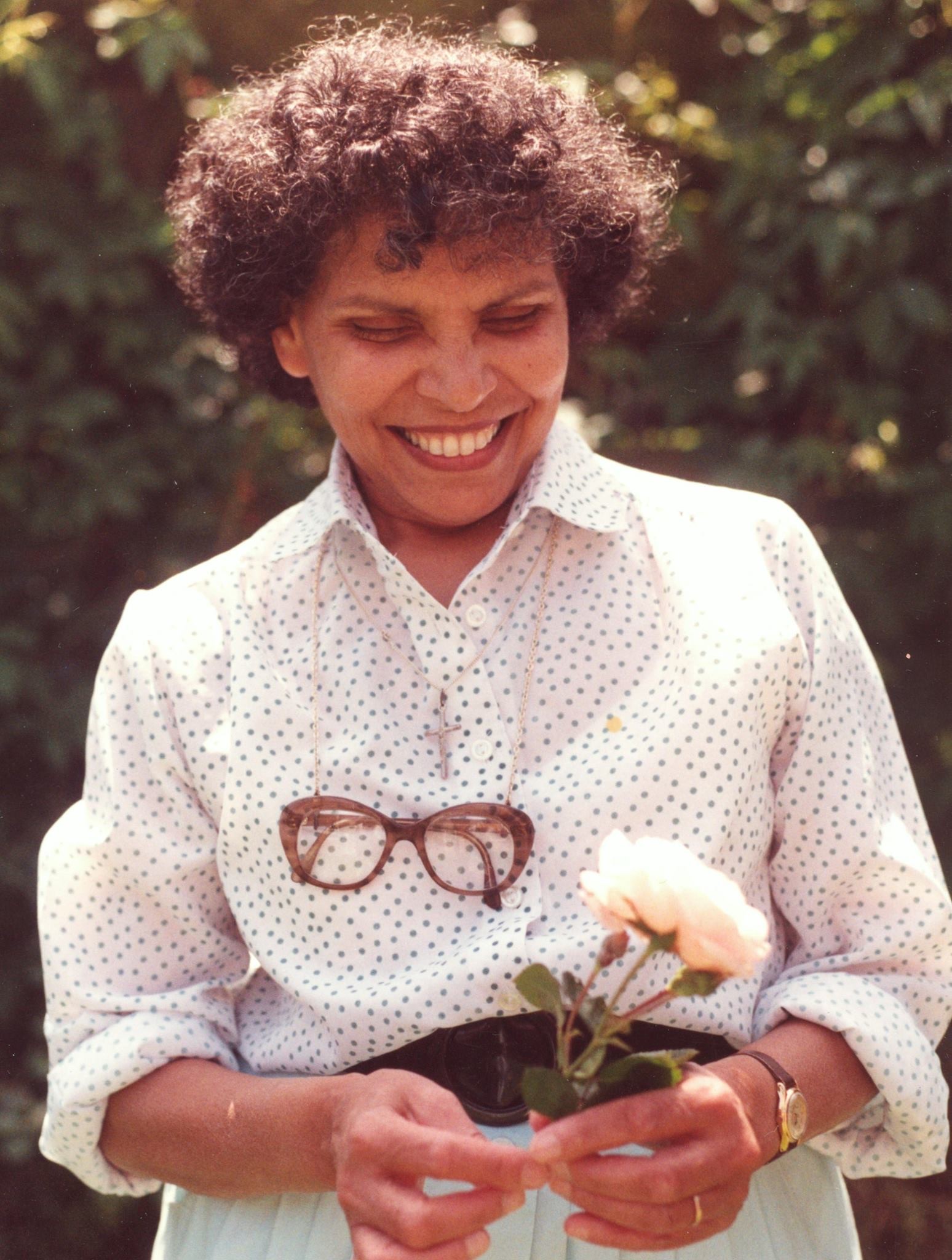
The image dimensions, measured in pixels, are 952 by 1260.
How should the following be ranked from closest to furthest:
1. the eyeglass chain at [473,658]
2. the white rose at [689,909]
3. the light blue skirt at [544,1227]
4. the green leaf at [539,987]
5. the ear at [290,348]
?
the white rose at [689,909] → the green leaf at [539,987] → the light blue skirt at [544,1227] → the eyeglass chain at [473,658] → the ear at [290,348]

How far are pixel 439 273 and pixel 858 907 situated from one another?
852 mm

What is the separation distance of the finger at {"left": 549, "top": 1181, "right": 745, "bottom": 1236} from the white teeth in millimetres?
853

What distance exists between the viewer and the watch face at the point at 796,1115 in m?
1.54

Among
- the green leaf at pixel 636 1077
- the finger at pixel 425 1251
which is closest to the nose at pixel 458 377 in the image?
the green leaf at pixel 636 1077

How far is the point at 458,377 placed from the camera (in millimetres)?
1750

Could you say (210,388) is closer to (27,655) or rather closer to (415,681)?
(27,655)

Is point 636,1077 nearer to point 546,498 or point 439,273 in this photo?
point 546,498

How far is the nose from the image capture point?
68.9 inches

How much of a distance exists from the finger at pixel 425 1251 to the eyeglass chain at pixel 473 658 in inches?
18.6

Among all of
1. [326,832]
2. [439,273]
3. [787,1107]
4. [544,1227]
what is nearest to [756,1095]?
[787,1107]

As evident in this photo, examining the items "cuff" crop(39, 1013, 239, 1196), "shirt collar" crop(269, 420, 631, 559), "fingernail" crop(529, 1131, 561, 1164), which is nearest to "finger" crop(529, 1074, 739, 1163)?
"fingernail" crop(529, 1131, 561, 1164)

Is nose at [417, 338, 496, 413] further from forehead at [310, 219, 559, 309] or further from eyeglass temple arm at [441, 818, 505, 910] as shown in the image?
eyeglass temple arm at [441, 818, 505, 910]

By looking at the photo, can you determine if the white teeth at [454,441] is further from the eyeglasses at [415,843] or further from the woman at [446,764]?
the eyeglasses at [415,843]

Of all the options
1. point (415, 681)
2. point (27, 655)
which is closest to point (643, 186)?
point (415, 681)
